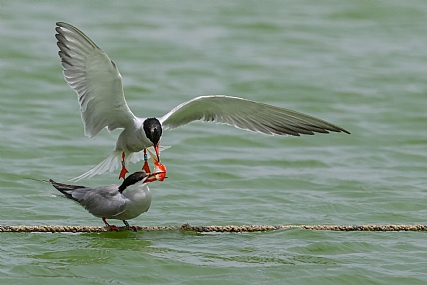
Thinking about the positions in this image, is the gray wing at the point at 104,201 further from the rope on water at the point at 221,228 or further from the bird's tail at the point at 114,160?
the bird's tail at the point at 114,160

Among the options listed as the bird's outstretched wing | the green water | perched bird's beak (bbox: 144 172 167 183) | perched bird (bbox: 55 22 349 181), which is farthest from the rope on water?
the bird's outstretched wing

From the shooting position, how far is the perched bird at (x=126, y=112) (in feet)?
21.6

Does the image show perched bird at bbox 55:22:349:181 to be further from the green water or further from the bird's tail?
the green water

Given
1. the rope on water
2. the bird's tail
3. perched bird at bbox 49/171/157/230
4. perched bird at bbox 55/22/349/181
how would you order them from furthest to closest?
the bird's tail → perched bird at bbox 49/171/157/230 → perched bird at bbox 55/22/349/181 → the rope on water

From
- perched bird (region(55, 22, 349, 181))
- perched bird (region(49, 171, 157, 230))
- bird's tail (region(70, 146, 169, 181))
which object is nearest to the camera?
perched bird (region(55, 22, 349, 181))

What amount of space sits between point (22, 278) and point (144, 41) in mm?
9307

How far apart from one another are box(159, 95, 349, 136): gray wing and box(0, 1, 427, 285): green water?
89cm

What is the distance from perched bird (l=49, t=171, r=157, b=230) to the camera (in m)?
6.72

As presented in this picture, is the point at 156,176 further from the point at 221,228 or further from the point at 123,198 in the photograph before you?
the point at 221,228

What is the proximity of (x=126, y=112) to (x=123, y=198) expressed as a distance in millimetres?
801

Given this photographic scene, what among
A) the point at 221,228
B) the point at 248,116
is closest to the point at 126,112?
the point at 248,116

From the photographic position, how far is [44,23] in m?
15.6

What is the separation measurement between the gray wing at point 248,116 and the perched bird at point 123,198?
544 mm

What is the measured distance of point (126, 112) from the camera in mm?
7145
